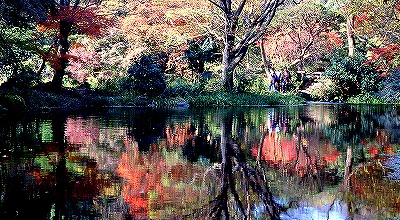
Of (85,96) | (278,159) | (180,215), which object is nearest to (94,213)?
(180,215)

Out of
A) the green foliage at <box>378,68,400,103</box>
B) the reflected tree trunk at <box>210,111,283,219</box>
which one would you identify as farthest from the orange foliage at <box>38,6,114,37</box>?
the reflected tree trunk at <box>210,111,283,219</box>

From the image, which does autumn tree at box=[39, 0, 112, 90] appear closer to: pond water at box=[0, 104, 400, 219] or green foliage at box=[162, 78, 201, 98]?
green foliage at box=[162, 78, 201, 98]

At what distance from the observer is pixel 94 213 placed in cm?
440

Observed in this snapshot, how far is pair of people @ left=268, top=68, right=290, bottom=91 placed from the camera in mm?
28000

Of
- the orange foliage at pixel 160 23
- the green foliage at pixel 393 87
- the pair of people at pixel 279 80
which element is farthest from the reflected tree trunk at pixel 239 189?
the pair of people at pixel 279 80

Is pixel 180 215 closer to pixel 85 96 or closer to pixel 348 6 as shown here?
pixel 85 96

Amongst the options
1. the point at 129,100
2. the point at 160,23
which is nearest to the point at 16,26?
the point at 129,100

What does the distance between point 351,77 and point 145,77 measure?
1148cm

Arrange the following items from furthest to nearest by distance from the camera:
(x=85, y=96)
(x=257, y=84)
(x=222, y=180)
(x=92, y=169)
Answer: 1. (x=257, y=84)
2. (x=85, y=96)
3. (x=92, y=169)
4. (x=222, y=180)

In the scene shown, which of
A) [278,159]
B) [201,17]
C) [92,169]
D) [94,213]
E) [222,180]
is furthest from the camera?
[201,17]

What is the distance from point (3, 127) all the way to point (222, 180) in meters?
7.32

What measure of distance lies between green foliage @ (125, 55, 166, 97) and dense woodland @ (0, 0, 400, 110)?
0.14ft

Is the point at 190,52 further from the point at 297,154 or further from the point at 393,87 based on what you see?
the point at 297,154

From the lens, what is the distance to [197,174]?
246 inches
